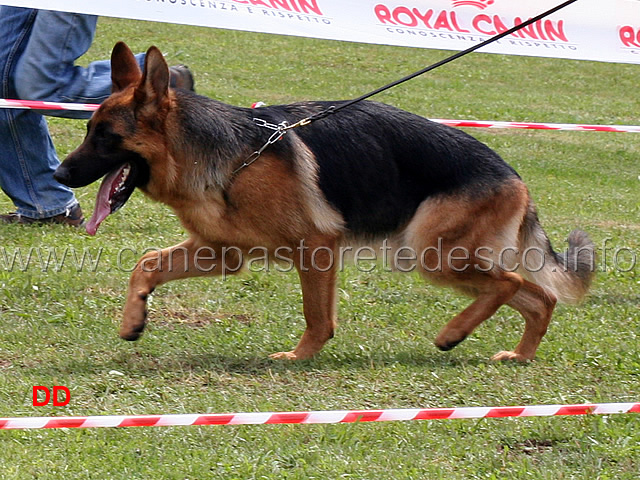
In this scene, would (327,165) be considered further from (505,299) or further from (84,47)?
(84,47)

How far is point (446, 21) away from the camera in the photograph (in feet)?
26.7

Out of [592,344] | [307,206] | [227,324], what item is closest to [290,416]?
[307,206]

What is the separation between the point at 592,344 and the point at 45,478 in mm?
3119

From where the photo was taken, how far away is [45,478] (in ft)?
10.8

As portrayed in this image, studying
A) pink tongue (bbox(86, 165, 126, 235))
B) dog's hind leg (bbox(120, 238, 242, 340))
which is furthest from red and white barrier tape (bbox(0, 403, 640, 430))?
pink tongue (bbox(86, 165, 126, 235))

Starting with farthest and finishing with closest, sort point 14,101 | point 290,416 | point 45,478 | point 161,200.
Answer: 1. point 14,101
2. point 161,200
3. point 290,416
4. point 45,478

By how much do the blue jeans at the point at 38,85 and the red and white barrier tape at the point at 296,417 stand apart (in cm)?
320

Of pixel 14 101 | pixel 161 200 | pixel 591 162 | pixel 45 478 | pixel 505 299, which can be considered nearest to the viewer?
pixel 45 478

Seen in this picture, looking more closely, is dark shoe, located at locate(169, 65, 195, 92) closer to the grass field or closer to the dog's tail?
the grass field

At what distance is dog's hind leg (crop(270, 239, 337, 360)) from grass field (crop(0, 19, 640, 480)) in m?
0.10

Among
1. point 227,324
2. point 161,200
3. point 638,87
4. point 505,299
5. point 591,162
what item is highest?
point 161,200

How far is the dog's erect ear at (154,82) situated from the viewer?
14.0ft

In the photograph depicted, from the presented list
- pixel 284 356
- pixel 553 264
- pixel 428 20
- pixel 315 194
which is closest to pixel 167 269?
pixel 284 356

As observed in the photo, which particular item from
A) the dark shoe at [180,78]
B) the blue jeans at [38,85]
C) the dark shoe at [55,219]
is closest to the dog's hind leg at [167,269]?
the dark shoe at [180,78]
